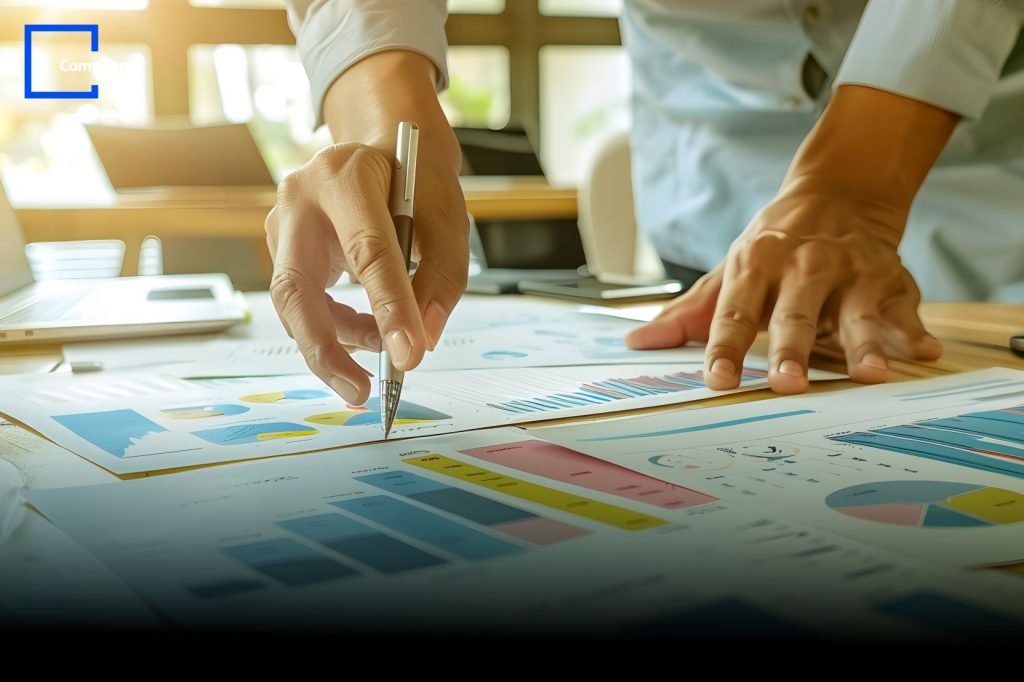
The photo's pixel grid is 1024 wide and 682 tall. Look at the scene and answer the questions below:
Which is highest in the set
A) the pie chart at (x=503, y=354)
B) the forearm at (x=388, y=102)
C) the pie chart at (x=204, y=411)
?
the forearm at (x=388, y=102)

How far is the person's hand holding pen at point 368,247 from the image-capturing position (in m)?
0.57

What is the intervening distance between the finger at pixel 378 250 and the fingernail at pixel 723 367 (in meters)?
0.21

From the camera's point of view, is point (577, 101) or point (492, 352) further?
point (577, 101)

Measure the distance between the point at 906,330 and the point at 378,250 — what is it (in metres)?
0.43

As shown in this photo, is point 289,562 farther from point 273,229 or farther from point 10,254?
point 10,254

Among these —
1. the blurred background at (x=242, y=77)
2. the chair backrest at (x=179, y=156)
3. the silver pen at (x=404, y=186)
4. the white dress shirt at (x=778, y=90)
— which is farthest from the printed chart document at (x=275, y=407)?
the blurred background at (x=242, y=77)

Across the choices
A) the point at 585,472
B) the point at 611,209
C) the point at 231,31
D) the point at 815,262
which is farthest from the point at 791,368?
the point at 231,31

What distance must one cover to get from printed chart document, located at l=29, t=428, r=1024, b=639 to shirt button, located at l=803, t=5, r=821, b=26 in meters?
0.83

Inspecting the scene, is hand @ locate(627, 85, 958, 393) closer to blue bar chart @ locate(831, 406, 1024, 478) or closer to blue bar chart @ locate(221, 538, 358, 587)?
blue bar chart @ locate(831, 406, 1024, 478)

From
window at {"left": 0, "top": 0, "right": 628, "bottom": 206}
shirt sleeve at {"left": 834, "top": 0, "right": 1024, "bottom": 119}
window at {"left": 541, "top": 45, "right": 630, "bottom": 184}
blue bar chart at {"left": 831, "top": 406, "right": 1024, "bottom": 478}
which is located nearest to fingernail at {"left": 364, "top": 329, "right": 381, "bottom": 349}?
blue bar chart at {"left": 831, "top": 406, "right": 1024, "bottom": 478}

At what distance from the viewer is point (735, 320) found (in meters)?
0.71

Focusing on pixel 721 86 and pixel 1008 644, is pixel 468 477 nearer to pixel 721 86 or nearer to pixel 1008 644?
pixel 1008 644

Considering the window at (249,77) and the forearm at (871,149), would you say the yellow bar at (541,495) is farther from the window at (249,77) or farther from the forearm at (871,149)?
the window at (249,77)

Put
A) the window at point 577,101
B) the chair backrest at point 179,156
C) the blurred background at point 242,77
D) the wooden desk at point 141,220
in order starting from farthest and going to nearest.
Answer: the window at point 577,101 < the blurred background at point 242,77 < the chair backrest at point 179,156 < the wooden desk at point 141,220
